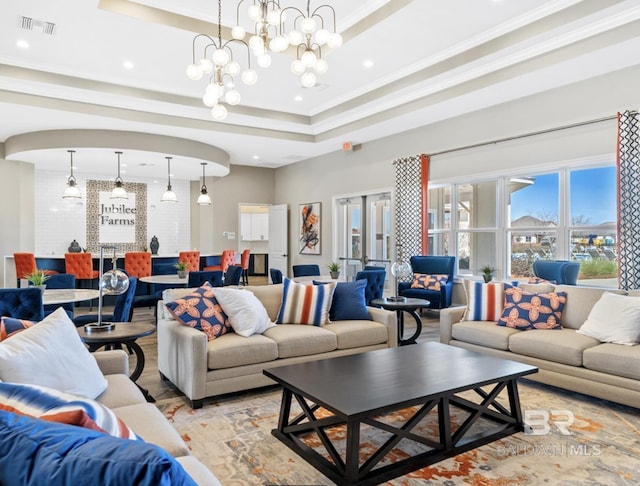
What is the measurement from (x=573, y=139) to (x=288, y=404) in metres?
4.64

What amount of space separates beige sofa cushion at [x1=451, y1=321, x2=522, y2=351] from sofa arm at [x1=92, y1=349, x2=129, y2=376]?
10.2 feet

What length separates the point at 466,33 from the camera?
4902mm

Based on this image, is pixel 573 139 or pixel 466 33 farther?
pixel 573 139

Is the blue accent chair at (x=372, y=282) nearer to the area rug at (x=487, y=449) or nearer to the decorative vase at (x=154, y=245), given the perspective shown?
the area rug at (x=487, y=449)

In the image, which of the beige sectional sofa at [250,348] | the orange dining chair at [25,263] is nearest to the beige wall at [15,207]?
the orange dining chair at [25,263]

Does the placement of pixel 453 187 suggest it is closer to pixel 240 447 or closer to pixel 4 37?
pixel 240 447

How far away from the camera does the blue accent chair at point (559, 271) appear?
17.5 feet

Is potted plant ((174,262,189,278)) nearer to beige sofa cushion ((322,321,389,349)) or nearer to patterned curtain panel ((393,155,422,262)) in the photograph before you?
beige sofa cushion ((322,321,389,349))

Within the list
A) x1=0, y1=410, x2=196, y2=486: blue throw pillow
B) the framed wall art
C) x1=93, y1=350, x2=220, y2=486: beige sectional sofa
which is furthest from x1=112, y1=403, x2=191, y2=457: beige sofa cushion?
the framed wall art

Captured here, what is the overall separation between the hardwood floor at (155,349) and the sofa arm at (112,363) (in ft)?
3.02

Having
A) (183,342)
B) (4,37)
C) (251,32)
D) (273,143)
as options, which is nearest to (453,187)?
(273,143)

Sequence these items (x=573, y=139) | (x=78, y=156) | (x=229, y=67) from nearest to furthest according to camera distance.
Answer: (x=229, y=67) < (x=573, y=139) < (x=78, y=156)

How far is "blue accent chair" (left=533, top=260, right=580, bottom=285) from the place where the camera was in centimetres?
534
